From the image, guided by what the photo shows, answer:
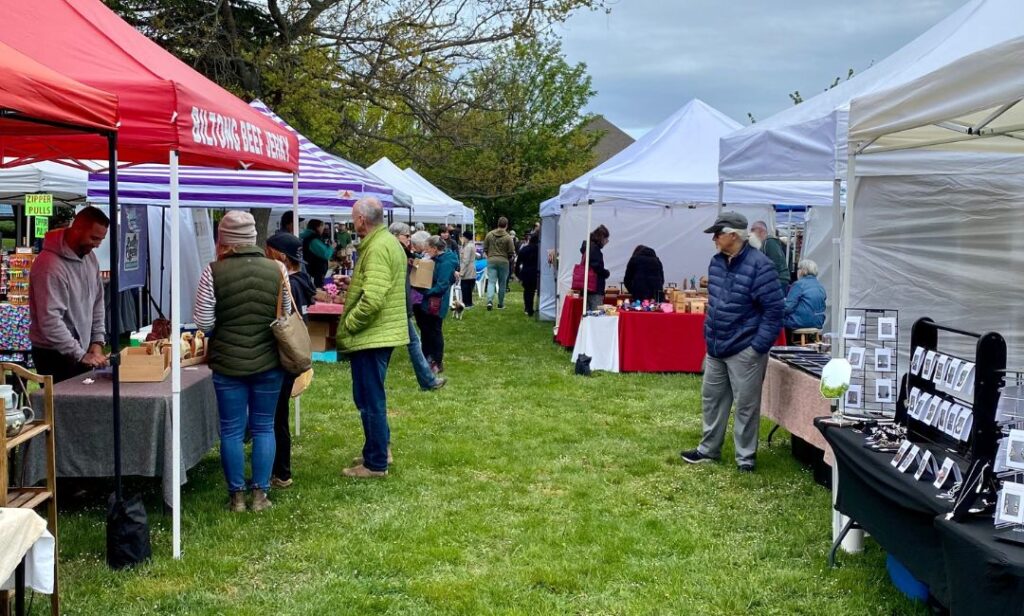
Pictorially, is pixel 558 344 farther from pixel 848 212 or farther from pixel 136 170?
pixel 848 212

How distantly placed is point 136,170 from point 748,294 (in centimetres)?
582

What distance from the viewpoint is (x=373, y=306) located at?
523 centimetres

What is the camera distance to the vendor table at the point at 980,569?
8.20ft

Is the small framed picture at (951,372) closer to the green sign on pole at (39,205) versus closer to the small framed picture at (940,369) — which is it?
the small framed picture at (940,369)

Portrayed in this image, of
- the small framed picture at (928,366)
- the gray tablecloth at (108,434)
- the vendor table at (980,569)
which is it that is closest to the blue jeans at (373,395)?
the gray tablecloth at (108,434)

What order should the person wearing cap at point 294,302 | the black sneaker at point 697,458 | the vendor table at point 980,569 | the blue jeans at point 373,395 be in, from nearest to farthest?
the vendor table at point 980,569
the person wearing cap at point 294,302
the blue jeans at point 373,395
the black sneaker at point 697,458

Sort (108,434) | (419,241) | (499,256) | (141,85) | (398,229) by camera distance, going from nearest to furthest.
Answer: (141,85) < (108,434) < (419,241) < (398,229) < (499,256)

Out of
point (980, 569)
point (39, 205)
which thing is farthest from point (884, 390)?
Result: point (39, 205)

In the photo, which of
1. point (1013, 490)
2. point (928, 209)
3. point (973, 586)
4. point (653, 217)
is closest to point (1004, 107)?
point (1013, 490)

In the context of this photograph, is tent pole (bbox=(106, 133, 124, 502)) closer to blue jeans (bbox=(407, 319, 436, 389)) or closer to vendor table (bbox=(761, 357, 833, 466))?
vendor table (bbox=(761, 357, 833, 466))

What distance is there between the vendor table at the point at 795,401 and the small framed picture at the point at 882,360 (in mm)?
760

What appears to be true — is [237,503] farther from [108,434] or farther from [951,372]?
[951,372]

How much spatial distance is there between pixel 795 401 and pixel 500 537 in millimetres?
2127

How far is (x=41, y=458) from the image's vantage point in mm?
4410
